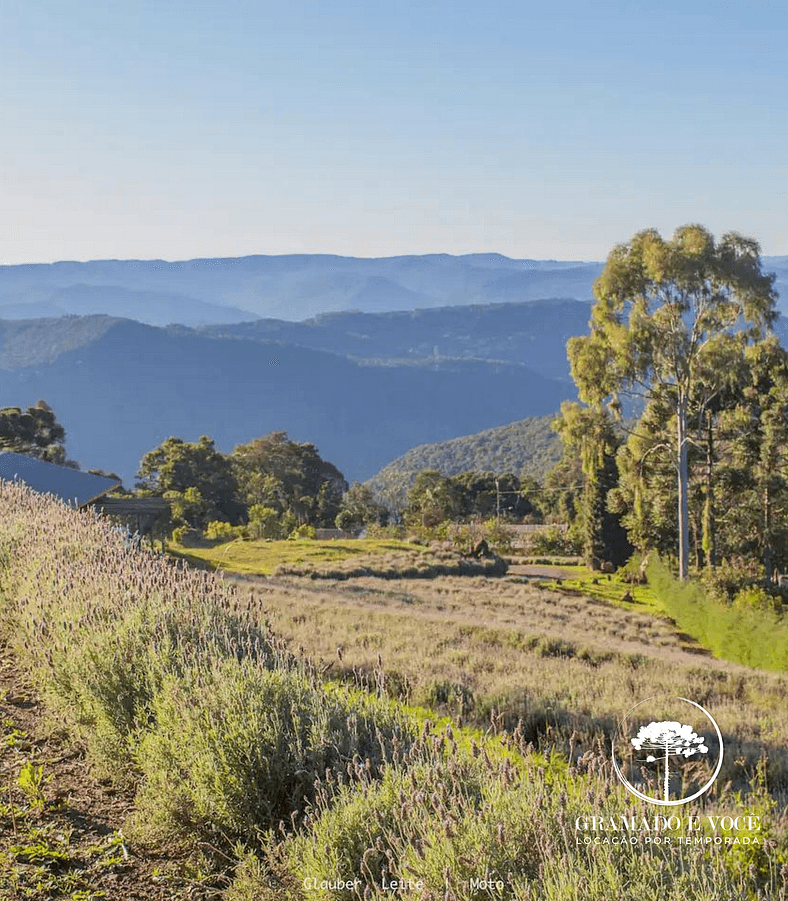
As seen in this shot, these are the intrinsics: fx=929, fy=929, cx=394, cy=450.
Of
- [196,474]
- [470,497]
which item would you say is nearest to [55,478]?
[196,474]

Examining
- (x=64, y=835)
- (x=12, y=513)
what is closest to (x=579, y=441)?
(x=12, y=513)

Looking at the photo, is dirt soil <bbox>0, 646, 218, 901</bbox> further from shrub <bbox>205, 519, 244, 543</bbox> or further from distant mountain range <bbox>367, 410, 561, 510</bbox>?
distant mountain range <bbox>367, 410, 561, 510</bbox>

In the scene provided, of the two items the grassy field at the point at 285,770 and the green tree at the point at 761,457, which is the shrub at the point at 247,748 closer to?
the grassy field at the point at 285,770

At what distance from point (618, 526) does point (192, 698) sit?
1075 inches

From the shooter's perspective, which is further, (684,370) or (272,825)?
(684,370)

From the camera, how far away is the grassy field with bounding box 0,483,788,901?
2.62 m

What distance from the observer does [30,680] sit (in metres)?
5.69

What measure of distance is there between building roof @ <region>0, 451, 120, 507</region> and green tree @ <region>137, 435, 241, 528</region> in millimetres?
17479

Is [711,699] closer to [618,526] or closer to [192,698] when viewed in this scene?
[192,698]

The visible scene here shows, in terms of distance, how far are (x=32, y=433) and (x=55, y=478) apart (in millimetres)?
24895

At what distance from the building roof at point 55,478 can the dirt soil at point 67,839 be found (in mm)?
→ 20852

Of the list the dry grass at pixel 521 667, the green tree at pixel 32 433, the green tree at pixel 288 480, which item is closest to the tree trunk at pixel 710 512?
the dry grass at pixel 521 667

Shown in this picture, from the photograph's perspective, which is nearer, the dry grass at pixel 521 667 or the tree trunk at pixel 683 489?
the dry grass at pixel 521 667

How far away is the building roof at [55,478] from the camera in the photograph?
82.4 ft
